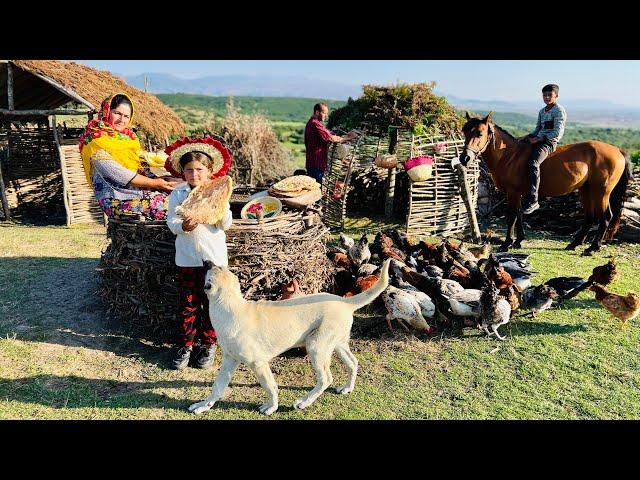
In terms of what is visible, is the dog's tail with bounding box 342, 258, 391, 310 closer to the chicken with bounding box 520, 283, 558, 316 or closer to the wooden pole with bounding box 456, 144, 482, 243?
the chicken with bounding box 520, 283, 558, 316

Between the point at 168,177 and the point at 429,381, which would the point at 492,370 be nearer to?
the point at 429,381

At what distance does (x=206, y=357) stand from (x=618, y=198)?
30.9 ft

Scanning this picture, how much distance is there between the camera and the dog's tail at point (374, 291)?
15.0 ft

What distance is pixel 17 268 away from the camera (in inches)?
339

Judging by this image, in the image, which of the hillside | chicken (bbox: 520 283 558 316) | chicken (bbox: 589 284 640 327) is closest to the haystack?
chicken (bbox: 520 283 558 316)

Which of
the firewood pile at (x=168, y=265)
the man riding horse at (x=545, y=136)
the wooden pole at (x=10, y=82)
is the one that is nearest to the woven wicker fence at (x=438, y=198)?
the man riding horse at (x=545, y=136)

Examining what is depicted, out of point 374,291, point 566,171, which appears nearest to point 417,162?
point 566,171

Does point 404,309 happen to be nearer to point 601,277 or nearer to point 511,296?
point 511,296

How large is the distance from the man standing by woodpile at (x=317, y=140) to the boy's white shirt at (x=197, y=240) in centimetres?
569

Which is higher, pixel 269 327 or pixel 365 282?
pixel 269 327

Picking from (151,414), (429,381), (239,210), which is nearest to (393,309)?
(429,381)

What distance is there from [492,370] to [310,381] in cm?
210

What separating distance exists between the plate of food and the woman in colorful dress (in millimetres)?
995

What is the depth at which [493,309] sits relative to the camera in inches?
247
